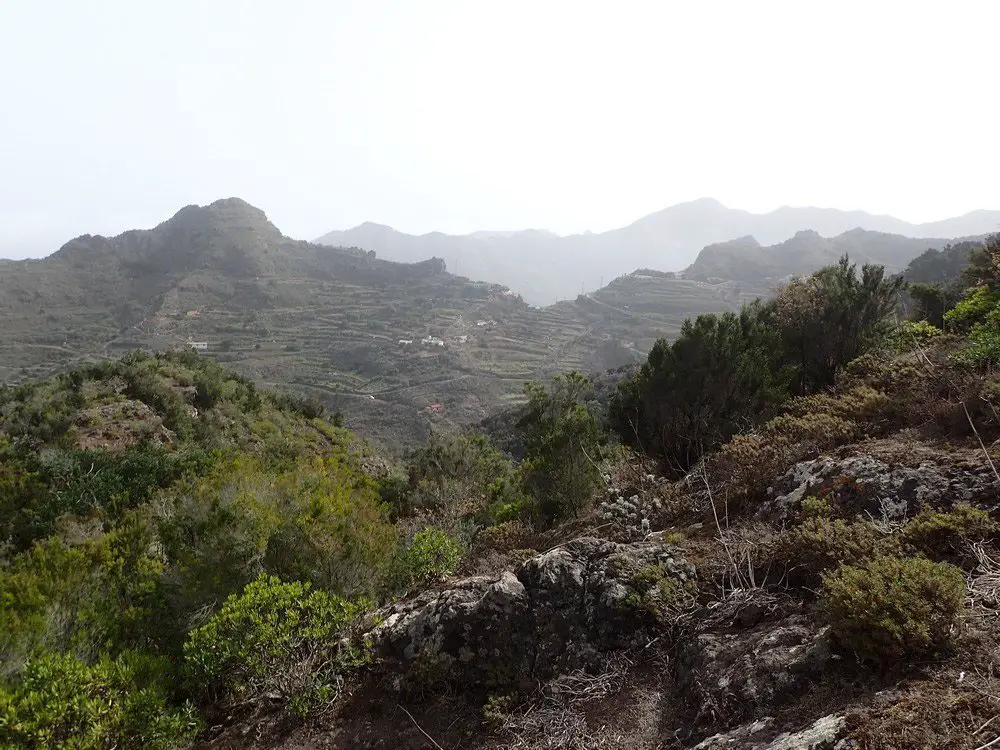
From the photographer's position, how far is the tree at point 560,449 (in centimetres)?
1097

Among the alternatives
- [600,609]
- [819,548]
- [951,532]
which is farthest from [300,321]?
[951,532]

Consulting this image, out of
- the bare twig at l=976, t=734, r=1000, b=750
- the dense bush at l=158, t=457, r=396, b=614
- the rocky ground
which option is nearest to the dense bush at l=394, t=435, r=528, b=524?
the dense bush at l=158, t=457, r=396, b=614

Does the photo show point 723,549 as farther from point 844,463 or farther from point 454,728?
point 454,728

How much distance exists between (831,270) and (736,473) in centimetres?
1179

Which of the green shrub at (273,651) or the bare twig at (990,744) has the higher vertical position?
the bare twig at (990,744)

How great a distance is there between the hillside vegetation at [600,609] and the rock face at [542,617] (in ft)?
0.08

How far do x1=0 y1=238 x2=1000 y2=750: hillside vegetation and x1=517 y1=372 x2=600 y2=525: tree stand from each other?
34.8 inches

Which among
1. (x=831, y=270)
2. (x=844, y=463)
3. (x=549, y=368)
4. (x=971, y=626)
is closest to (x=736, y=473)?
(x=844, y=463)

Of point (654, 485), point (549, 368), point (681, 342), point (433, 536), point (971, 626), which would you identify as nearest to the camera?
point (971, 626)

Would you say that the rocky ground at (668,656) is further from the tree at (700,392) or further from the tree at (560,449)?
the tree at (560,449)

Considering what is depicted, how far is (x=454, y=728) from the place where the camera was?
15.4 ft

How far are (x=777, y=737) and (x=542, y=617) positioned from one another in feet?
7.99

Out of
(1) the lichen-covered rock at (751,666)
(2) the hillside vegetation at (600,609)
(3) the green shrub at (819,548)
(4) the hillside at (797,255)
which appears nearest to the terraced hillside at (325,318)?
(4) the hillside at (797,255)

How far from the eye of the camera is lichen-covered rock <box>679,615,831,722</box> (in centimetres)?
349
